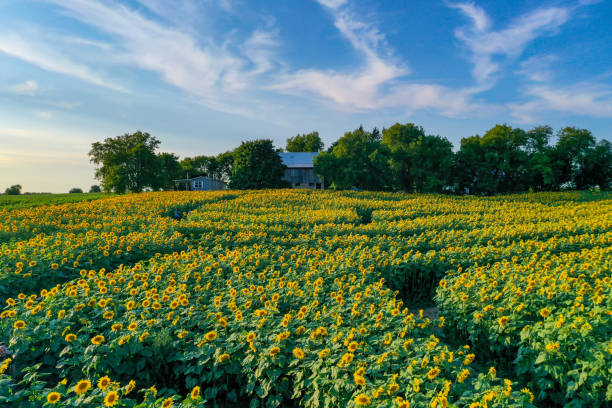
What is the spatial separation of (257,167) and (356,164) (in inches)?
586

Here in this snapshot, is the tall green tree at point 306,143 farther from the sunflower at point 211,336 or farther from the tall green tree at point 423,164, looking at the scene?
the sunflower at point 211,336

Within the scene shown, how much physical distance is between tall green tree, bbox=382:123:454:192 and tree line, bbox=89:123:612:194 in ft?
0.41

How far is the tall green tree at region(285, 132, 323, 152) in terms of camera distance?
8050cm

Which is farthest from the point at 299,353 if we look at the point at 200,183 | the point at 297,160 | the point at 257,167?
the point at 200,183

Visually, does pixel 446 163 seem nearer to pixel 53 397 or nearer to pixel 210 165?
pixel 53 397

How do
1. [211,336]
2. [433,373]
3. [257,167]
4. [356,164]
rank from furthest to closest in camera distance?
[257,167], [356,164], [211,336], [433,373]

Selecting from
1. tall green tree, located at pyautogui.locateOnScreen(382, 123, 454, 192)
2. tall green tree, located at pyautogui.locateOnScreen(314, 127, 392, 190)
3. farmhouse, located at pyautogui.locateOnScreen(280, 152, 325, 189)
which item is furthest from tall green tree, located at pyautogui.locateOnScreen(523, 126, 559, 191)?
farmhouse, located at pyautogui.locateOnScreen(280, 152, 325, 189)

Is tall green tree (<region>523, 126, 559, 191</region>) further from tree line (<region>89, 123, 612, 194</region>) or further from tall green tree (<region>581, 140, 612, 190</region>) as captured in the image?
tall green tree (<region>581, 140, 612, 190</region>)

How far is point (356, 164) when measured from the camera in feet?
135

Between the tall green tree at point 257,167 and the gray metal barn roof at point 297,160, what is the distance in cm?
592

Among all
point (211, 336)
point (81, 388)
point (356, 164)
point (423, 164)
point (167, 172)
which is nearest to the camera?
point (81, 388)

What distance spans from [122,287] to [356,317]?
3943mm

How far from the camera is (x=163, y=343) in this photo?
3.87 m

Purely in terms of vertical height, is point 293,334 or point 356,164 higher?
point 356,164
